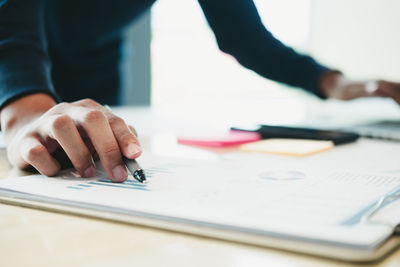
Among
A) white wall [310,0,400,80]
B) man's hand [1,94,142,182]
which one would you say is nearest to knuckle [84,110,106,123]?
man's hand [1,94,142,182]

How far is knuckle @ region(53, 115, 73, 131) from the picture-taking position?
51cm

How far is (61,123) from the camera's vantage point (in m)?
0.52

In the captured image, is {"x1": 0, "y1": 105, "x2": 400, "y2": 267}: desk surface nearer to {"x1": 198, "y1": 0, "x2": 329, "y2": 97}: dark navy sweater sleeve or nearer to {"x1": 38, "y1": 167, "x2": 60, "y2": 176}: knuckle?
{"x1": 38, "y1": 167, "x2": 60, "y2": 176}: knuckle

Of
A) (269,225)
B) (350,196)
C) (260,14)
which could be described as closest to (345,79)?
(260,14)

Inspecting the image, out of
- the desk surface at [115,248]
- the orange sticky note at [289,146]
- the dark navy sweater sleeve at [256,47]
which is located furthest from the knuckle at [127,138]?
the dark navy sweater sleeve at [256,47]

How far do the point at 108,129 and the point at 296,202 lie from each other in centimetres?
24

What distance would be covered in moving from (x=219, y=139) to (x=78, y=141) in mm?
343

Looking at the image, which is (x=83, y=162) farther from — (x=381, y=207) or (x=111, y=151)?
(x=381, y=207)

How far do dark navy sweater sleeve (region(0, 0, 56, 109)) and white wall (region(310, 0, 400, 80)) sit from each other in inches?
109

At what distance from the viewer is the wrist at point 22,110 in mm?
659

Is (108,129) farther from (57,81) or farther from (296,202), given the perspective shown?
(57,81)

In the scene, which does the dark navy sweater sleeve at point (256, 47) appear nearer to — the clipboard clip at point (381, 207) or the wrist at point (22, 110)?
the wrist at point (22, 110)

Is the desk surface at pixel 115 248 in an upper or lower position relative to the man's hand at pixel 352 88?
lower

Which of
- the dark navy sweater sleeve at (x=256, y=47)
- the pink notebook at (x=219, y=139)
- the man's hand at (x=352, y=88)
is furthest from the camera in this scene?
the dark navy sweater sleeve at (x=256, y=47)
